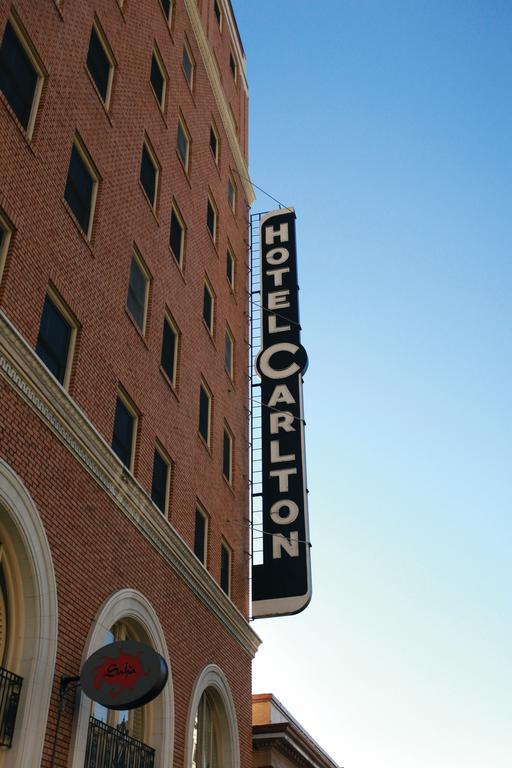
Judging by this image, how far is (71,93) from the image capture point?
1634cm

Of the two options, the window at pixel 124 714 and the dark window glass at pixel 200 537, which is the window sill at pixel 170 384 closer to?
the dark window glass at pixel 200 537

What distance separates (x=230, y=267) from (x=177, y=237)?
250 inches

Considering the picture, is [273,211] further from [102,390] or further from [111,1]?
[102,390]

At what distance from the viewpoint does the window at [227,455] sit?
24.5 metres

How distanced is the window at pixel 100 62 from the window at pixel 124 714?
11540mm

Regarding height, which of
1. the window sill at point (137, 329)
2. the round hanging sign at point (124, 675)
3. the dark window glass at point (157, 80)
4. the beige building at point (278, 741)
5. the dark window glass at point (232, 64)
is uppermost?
the dark window glass at point (232, 64)

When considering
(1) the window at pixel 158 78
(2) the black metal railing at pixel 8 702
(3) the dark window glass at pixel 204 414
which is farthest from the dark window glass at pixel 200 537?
(1) the window at pixel 158 78

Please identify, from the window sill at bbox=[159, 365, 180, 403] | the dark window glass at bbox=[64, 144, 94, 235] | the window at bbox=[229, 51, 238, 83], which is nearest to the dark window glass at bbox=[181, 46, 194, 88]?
the window at bbox=[229, 51, 238, 83]

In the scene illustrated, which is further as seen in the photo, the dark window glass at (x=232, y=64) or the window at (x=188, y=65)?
the dark window glass at (x=232, y=64)

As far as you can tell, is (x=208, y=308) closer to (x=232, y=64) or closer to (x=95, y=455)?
(x=95, y=455)

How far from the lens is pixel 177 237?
2283 cm

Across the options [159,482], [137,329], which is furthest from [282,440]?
[137,329]

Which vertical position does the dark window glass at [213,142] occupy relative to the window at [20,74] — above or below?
above

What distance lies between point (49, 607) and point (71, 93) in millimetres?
10164
